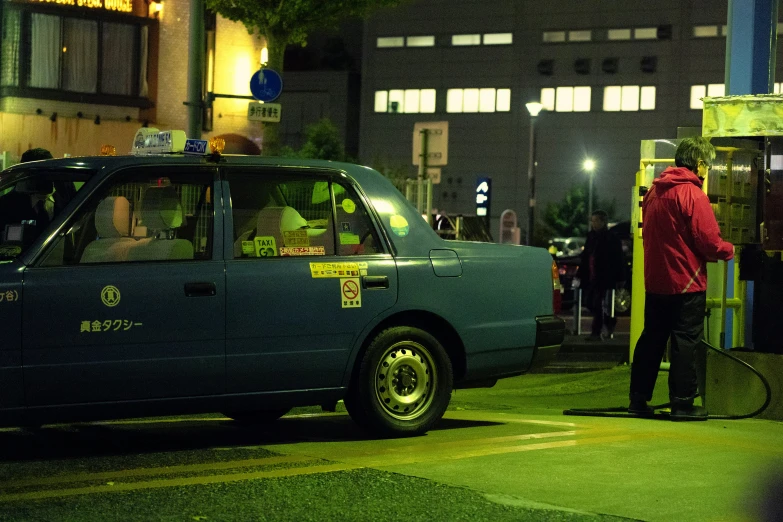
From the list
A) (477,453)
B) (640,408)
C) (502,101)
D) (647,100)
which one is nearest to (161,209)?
(477,453)

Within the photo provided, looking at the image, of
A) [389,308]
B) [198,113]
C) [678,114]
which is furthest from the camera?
[678,114]

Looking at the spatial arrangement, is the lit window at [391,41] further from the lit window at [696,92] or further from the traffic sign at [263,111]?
the traffic sign at [263,111]

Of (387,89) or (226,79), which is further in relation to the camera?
(387,89)

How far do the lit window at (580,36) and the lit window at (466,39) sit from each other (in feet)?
17.3

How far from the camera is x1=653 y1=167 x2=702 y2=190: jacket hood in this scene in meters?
8.16

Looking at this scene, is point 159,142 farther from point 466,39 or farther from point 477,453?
point 466,39

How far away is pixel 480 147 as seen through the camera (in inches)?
2776

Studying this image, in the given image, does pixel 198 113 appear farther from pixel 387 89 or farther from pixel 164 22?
pixel 387 89

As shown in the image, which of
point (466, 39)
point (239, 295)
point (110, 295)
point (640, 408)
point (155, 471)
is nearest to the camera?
point (155, 471)

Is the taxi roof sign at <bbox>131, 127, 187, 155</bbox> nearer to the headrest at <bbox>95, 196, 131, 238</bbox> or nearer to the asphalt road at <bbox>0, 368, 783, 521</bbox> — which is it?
the headrest at <bbox>95, 196, 131, 238</bbox>

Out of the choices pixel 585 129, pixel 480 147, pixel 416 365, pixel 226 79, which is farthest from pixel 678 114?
pixel 416 365

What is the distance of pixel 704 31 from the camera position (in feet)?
212

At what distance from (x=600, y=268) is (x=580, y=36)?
5208 cm

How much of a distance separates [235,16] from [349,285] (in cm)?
1671
